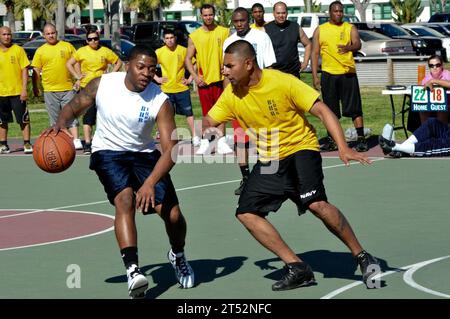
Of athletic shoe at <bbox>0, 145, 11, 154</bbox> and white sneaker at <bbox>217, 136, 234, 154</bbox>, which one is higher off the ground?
white sneaker at <bbox>217, 136, 234, 154</bbox>

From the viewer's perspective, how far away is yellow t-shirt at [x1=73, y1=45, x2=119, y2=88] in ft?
61.6

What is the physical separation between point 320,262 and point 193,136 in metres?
9.73

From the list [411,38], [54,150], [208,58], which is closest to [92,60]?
[208,58]

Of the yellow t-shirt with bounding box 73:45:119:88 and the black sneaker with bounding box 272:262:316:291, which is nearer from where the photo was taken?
the black sneaker with bounding box 272:262:316:291

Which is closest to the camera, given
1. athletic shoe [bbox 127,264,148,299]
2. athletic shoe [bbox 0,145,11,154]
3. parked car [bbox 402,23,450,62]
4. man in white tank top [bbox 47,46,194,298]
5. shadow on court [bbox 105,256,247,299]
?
athletic shoe [bbox 127,264,148,299]

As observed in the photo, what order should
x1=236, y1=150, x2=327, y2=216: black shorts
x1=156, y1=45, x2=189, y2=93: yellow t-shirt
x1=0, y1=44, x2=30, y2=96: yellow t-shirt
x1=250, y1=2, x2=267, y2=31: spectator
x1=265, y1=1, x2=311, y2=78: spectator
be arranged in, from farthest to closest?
x1=156, y1=45, x2=189, y2=93: yellow t-shirt
x1=0, y1=44, x2=30, y2=96: yellow t-shirt
x1=265, y1=1, x2=311, y2=78: spectator
x1=250, y1=2, x2=267, y2=31: spectator
x1=236, y1=150, x2=327, y2=216: black shorts

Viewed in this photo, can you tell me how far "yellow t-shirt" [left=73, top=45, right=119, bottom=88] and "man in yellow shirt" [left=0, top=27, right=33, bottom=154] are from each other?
987mm

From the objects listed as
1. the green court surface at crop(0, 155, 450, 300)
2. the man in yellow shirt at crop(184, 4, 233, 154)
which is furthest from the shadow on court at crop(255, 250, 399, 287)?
the man in yellow shirt at crop(184, 4, 233, 154)

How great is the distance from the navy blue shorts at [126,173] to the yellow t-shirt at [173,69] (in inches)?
405

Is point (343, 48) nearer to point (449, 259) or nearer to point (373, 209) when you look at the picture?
point (373, 209)

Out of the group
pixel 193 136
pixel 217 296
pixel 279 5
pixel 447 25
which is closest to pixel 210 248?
pixel 217 296

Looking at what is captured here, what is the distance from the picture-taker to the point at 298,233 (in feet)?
37.3

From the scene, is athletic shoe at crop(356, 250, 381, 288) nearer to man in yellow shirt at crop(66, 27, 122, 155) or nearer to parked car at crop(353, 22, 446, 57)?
man in yellow shirt at crop(66, 27, 122, 155)

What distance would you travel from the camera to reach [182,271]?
9078 mm
